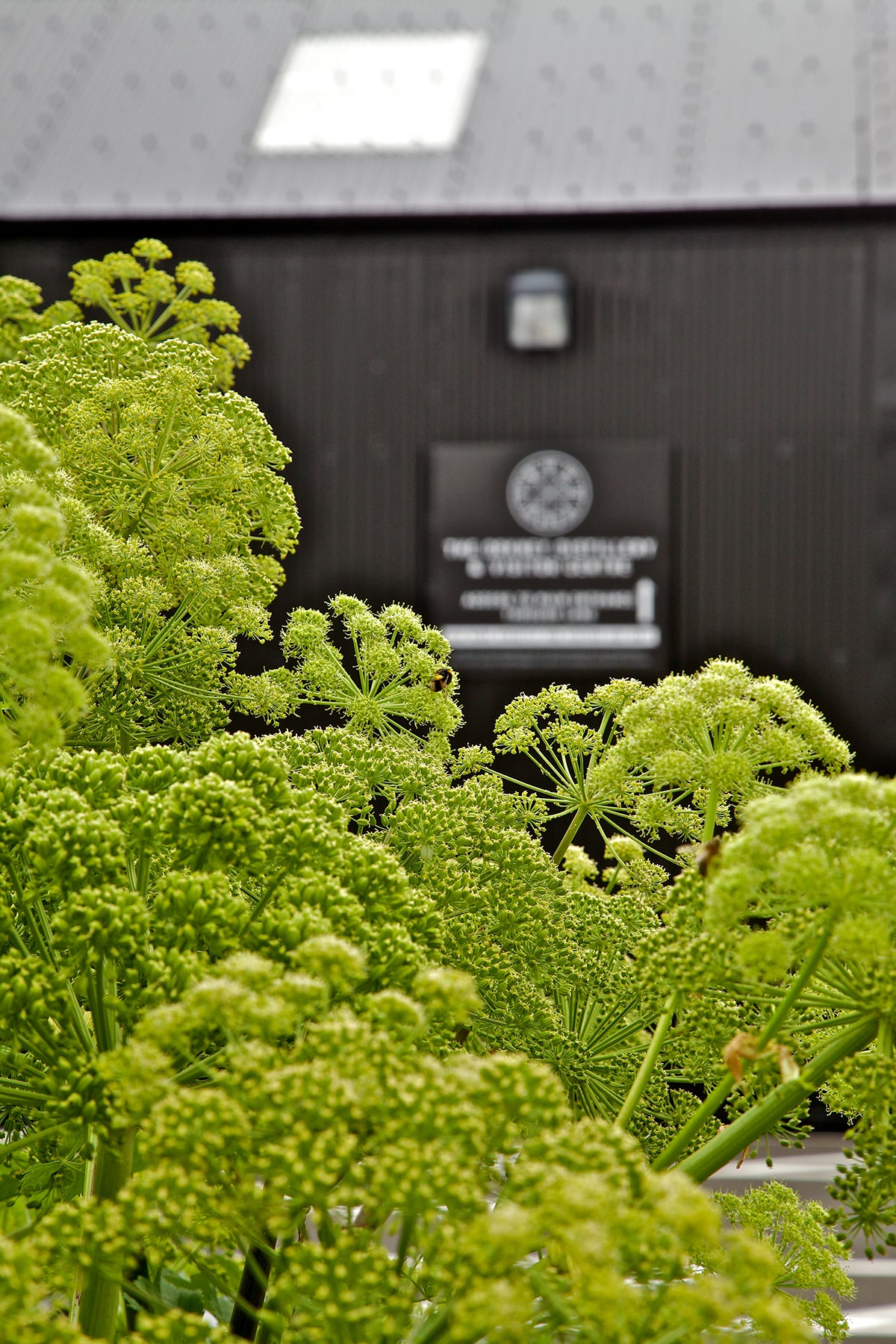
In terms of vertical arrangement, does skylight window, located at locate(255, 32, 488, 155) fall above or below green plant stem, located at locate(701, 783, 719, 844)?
above

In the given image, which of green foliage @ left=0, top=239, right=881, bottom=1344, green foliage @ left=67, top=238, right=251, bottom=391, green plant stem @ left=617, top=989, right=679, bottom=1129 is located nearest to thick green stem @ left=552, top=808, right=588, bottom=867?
green foliage @ left=0, top=239, right=881, bottom=1344

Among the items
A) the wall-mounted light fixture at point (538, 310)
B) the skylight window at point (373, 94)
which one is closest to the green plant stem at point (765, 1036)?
the wall-mounted light fixture at point (538, 310)

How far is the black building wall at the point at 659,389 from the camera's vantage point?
6.14 m

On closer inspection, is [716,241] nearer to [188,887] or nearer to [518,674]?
[518,674]

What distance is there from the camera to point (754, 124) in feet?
20.2

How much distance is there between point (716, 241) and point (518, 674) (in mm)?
2346

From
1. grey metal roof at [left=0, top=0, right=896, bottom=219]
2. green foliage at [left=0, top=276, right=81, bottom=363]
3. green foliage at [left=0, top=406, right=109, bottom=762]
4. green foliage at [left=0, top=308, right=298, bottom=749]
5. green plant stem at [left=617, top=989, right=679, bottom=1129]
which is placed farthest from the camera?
grey metal roof at [left=0, top=0, right=896, bottom=219]

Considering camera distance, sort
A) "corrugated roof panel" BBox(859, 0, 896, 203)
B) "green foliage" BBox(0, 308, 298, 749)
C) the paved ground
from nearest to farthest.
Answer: "green foliage" BBox(0, 308, 298, 749) → the paved ground → "corrugated roof panel" BBox(859, 0, 896, 203)

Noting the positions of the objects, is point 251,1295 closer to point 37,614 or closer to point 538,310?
point 37,614

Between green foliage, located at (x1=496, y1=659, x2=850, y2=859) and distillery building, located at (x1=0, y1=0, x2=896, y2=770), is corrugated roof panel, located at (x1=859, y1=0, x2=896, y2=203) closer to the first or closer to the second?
distillery building, located at (x1=0, y1=0, x2=896, y2=770)

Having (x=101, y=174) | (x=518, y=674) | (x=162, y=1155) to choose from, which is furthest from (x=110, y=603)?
(x=101, y=174)

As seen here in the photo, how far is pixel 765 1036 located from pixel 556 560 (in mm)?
5254

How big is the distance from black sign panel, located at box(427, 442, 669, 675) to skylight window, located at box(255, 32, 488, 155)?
1.69m

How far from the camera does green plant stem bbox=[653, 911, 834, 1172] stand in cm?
83
